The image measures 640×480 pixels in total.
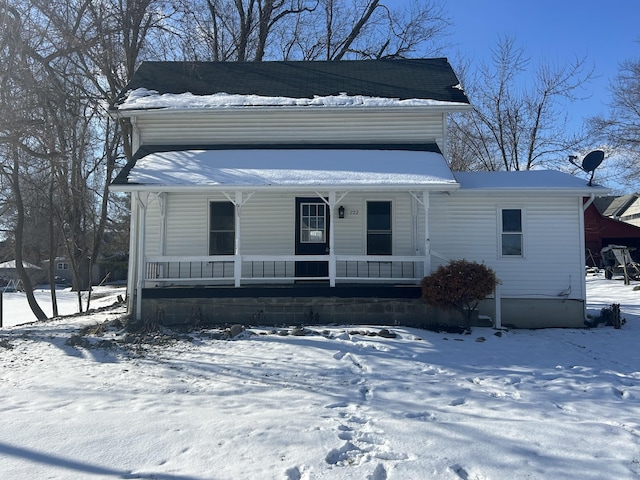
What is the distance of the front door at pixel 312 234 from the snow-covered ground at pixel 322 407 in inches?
117

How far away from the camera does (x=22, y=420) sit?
5.20 meters

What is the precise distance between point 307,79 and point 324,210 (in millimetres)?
4362

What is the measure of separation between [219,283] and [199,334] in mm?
2512

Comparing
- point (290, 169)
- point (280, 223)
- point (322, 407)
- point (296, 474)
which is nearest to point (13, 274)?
point (280, 223)

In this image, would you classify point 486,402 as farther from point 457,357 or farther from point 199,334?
point 199,334

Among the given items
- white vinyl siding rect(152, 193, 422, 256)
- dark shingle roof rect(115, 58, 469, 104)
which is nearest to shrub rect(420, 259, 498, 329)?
white vinyl siding rect(152, 193, 422, 256)

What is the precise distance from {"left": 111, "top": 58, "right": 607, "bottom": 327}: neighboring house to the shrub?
1.68ft

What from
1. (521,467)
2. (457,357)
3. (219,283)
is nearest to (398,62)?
(219,283)

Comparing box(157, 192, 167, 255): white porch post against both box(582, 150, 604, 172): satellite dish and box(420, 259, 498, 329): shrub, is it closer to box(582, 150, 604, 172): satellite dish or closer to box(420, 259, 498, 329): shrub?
box(420, 259, 498, 329): shrub

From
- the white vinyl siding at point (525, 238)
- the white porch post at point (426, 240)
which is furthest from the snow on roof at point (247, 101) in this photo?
the white porch post at point (426, 240)

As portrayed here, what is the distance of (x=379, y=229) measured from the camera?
1227 cm

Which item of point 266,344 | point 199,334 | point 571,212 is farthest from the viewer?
point 571,212

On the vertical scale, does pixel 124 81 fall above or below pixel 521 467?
above

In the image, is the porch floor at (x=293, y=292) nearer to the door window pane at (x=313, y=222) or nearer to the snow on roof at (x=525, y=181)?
the door window pane at (x=313, y=222)
